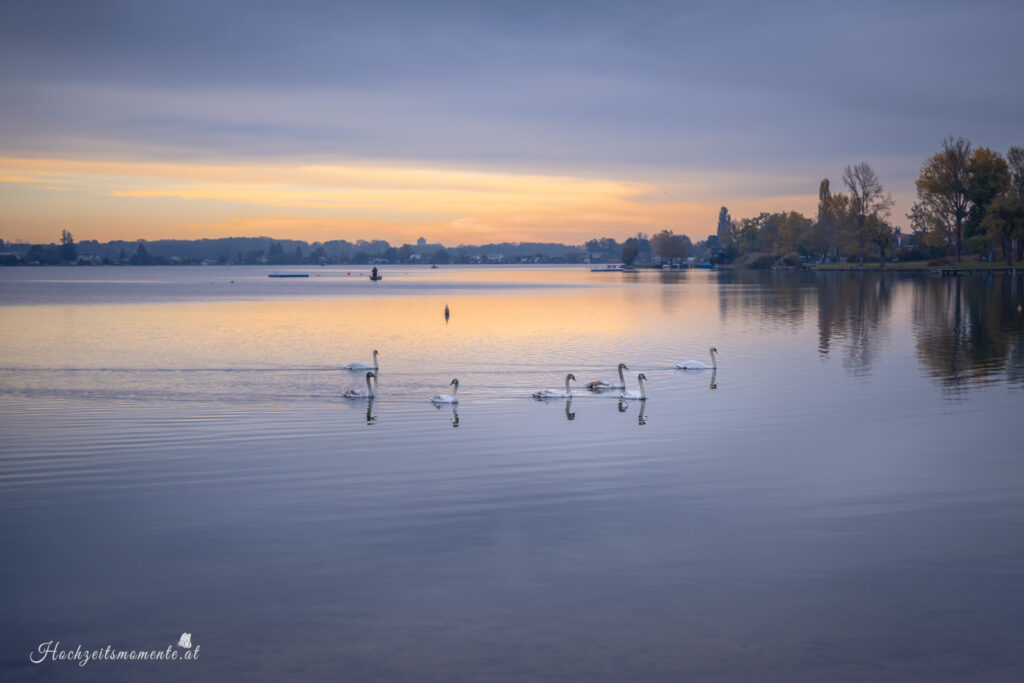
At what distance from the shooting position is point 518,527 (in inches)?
Answer: 530

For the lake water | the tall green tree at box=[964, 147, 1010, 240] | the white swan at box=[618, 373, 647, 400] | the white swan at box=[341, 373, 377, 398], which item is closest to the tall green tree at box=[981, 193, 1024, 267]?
the tall green tree at box=[964, 147, 1010, 240]

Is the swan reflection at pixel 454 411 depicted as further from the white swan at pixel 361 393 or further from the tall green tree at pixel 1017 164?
the tall green tree at pixel 1017 164

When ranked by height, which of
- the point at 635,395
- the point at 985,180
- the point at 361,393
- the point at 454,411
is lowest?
the point at 454,411

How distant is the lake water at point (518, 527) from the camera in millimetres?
9531

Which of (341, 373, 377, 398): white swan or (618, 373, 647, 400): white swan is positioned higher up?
(341, 373, 377, 398): white swan

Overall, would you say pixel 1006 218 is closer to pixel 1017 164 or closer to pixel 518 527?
pixel 1017 164

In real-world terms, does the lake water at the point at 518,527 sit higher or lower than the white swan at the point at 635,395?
lower

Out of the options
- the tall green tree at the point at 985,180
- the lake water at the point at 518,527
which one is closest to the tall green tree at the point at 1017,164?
the tall green tree at the point at 985,180

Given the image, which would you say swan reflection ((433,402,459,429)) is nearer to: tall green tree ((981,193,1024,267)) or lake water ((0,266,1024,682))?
lake water ((0,266,1024,682))

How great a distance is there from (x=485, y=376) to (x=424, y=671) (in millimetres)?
23369

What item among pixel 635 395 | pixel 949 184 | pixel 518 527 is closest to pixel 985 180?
pixel 949 184

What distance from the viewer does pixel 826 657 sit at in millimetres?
9250

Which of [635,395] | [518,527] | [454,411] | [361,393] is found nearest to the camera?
[518,527]

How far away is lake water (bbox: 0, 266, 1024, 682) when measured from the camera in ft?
31.3
